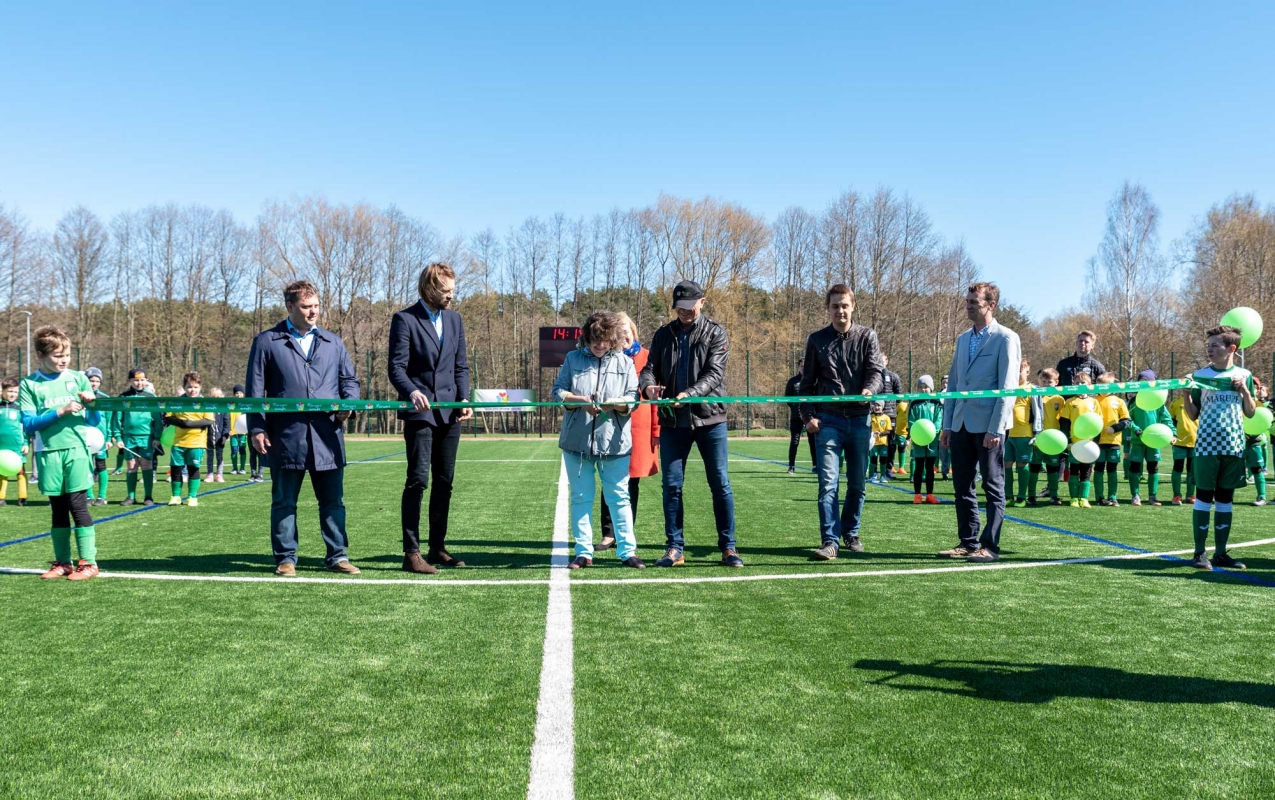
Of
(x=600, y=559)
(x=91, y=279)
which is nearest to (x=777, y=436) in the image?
(x=600, y=559)

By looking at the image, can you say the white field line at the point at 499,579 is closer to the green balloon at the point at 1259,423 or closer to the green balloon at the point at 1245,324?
the green balloon at the point at 1245,324

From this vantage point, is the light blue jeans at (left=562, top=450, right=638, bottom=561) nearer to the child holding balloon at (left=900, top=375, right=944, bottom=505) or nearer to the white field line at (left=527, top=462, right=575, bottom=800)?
the white field line at (left=527, top=462, right=575, bottom=800)

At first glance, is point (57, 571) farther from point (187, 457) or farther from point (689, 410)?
point (187, 457)

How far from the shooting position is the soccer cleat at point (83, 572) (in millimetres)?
5781

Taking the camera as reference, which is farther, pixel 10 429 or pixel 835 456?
pixel 10 429

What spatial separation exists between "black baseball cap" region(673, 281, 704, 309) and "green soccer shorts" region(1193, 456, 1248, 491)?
3.84m

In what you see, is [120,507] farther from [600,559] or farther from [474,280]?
[474,280]

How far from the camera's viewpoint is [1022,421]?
36.0 feet

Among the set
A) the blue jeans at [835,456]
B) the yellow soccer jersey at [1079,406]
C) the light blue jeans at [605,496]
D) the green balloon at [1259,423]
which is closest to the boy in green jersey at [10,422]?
the light blue jeans at [605,496]

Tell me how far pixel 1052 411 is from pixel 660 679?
9.36 meters

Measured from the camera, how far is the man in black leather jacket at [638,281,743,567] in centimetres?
641

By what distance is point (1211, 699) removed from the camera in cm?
339

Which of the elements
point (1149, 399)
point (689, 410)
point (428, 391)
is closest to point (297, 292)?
point (428, 391)

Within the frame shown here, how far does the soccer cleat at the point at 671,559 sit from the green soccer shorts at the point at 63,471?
12.8 feet
